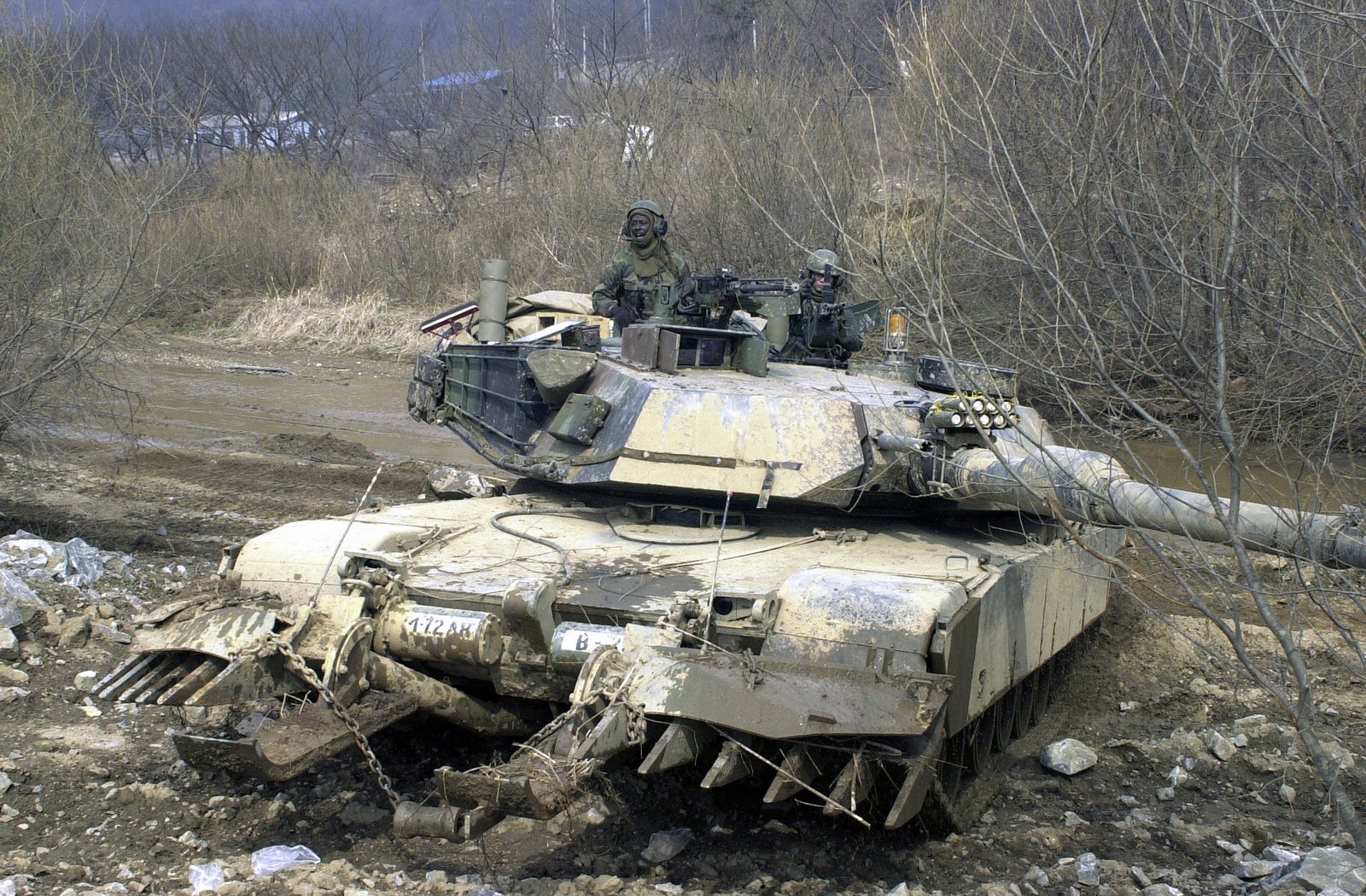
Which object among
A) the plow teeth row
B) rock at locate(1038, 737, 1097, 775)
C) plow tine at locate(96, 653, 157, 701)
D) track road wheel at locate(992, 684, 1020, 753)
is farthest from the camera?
track road wheel at locate(992, 684, 1020, 753)

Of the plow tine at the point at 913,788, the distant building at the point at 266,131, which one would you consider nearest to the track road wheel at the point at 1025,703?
the plow tine at the point at 913,788

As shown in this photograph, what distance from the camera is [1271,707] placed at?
7.54 metres

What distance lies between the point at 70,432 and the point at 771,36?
10880mm

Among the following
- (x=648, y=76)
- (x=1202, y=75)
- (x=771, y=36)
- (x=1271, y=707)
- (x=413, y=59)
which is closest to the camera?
(x=1202, y=75)

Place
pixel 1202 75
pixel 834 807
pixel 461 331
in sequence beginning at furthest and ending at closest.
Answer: pixel 461 331
pixel 1202 75
pixel 834 807

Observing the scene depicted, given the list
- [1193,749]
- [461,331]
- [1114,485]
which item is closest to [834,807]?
[1114,485]

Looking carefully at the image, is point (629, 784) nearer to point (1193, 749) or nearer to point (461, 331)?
point (1193, 749)

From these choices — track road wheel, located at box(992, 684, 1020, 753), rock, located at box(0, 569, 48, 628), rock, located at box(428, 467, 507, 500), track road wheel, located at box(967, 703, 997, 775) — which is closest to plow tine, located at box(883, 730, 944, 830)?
track road wheel, located at box(967, 703, 997, 775)

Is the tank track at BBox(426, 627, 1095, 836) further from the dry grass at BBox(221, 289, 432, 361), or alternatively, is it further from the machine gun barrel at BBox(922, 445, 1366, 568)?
the dry grass at BBox(221, 289, 432, 361)

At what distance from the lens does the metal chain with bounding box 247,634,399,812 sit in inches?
201

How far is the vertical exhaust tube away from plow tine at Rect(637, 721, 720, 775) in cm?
461

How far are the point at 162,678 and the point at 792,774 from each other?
8.85 ft

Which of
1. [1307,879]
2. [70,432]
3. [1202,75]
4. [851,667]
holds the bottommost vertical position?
[70,432]

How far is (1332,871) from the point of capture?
16.1ft
